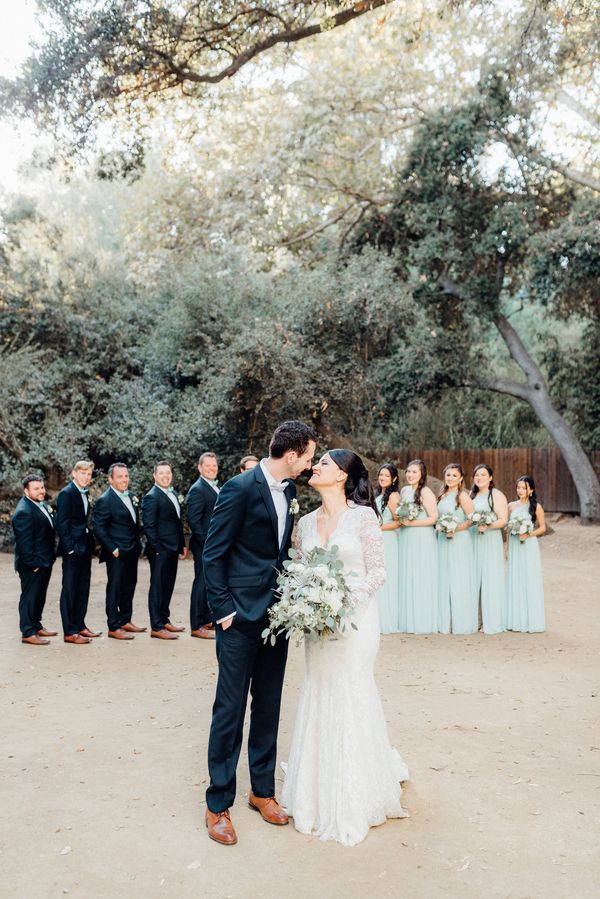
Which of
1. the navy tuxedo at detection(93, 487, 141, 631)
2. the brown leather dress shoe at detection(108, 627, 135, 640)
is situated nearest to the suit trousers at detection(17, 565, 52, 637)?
the navy tuxedo at detection(93, 487, 141, 631)

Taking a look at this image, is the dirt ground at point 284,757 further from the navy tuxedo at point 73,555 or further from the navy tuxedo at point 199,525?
the navy tuxedo at point 199,525

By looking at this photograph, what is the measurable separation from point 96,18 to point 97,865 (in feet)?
36.8

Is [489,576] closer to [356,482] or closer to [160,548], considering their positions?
[160,548]

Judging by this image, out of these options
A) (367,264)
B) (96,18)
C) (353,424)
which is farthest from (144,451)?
(96,18)

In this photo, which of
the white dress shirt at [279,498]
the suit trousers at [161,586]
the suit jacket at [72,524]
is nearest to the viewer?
the white dress shirt at [279,498]

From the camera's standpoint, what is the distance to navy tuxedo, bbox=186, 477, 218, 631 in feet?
31.9

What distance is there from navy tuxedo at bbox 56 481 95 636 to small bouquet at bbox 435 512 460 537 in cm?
411

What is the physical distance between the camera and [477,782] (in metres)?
5.20

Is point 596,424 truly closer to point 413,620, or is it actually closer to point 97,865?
point 413,620

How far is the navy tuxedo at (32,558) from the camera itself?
9594 millimetres

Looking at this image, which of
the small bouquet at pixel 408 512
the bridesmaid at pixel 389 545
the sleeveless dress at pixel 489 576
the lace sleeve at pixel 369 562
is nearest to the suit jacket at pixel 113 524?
the bridesmaid at pixel 389 545

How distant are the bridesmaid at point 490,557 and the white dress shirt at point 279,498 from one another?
599cm

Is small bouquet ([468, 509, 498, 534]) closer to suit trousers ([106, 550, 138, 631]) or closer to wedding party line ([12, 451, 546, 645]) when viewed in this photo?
wedding party line ([12, 451, 546, 645])

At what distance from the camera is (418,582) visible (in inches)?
402
